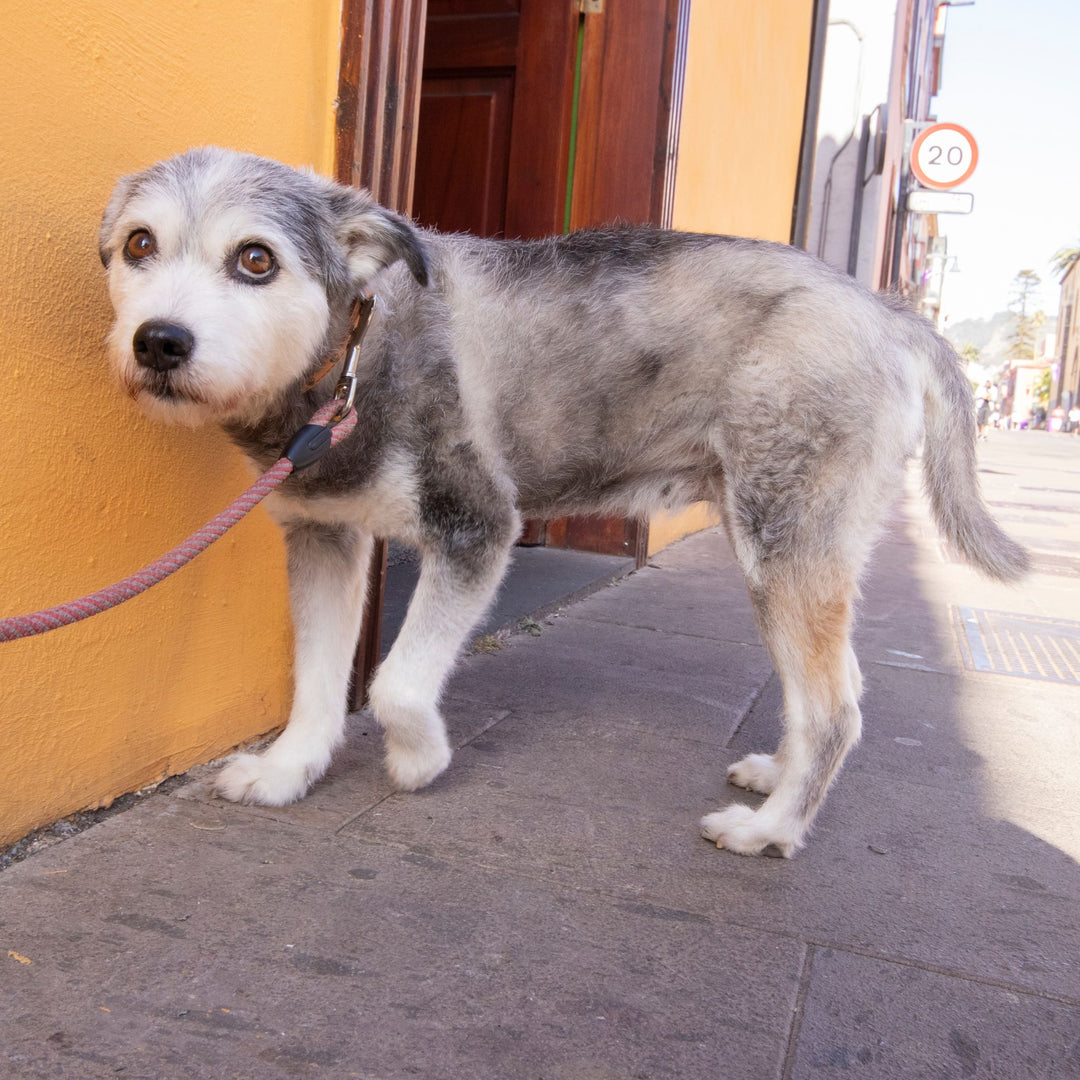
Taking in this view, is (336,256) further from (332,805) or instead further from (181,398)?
(332,805)

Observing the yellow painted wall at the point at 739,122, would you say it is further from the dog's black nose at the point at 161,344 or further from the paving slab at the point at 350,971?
the dog's black nose at the point at 161,344

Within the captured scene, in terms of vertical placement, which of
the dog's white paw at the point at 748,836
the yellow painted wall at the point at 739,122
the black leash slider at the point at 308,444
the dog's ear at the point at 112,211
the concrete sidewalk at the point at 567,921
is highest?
the yellow painted wall at the point at 739,122

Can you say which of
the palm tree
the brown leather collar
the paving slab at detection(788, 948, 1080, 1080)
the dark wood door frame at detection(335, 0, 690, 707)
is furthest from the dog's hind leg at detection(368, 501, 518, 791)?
the palm tree

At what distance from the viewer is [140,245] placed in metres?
2.08

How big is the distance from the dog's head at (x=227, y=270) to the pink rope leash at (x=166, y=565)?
17 centimetres

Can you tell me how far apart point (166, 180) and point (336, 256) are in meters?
0.39

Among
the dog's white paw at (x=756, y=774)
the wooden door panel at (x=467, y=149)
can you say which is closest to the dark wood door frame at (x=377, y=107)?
the dog's white paw at (x=756, y=774)

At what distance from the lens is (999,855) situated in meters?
2.63

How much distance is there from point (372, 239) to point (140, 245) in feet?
1.65

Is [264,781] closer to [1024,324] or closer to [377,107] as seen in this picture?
[377,107]

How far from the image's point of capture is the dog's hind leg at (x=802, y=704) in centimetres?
253

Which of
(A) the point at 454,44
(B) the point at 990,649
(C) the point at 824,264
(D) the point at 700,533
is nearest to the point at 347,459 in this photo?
(C) the point at 824,264

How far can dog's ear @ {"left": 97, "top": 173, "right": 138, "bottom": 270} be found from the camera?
214cm

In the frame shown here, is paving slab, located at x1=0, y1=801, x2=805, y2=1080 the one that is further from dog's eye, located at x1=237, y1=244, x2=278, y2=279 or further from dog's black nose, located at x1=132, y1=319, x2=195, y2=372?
dog's eye, located at x1=237, y1=244, x2=278, y2=279
